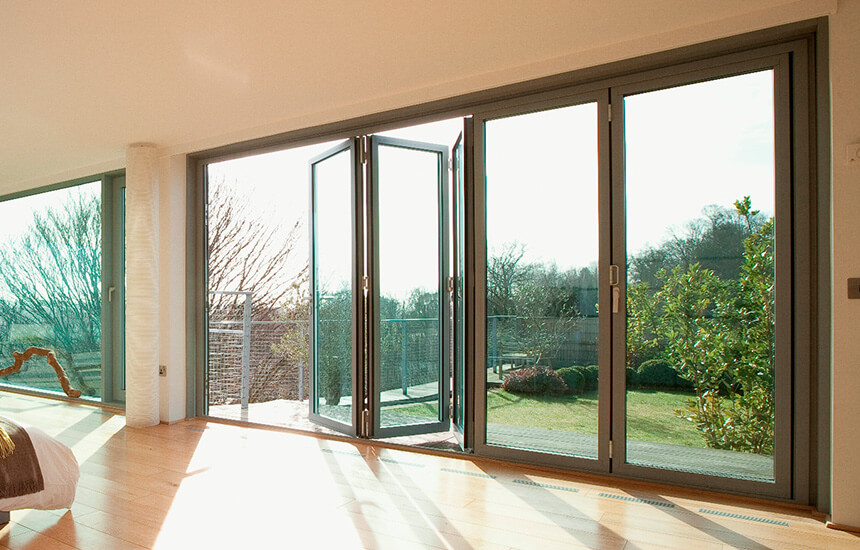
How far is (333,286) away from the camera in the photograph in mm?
4566

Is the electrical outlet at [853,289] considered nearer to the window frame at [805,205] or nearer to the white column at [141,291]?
the window frame at [805,205]

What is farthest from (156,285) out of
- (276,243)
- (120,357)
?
(276,243)

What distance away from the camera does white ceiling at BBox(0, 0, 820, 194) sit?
2713 mm

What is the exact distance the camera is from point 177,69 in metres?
3.40

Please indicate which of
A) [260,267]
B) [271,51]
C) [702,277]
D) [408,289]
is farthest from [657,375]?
[260,267]

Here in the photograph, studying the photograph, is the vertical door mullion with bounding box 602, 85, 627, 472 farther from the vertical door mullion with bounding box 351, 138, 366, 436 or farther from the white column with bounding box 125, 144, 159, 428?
the white column with bounding box 125, 144, 159, 428

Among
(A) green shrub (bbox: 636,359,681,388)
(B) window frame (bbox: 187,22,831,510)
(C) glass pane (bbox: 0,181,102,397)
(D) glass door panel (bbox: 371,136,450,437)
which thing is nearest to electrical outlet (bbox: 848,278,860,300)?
(B) window frame (bbox: 187,22,831,510)

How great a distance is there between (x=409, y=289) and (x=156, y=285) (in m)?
2.18

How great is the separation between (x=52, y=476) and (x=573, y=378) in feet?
8.69

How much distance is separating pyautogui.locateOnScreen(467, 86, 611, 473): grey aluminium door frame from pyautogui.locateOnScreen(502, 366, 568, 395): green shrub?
0.61ft

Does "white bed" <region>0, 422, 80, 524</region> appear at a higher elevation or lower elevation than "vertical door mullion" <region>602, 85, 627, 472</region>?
lower

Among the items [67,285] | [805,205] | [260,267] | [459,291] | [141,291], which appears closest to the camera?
[805,205]

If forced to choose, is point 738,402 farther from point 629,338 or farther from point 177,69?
point 177,69

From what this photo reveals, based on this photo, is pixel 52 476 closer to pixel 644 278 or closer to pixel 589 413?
pixel 589 413
